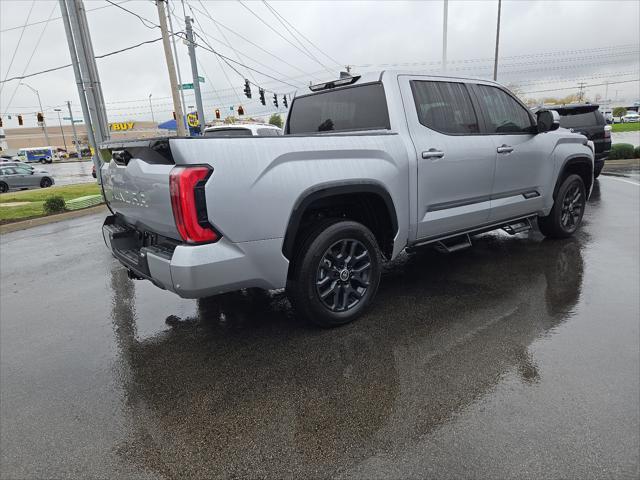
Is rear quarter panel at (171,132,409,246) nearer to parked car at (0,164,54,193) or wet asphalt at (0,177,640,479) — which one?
wet asphalt at (0,177,640,479)

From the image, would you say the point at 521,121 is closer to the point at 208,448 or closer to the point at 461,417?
the point at 461,417

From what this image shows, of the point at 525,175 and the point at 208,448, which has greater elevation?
the point at 525,175

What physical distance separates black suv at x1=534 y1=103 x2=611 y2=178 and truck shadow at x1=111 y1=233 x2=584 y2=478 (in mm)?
7870

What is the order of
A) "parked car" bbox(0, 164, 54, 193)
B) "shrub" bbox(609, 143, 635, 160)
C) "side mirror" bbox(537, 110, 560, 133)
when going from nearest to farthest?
"side mirror" bbox(537, 110, 560, 133) < "shrub" bbox(609, 143, 635, 160) < "parked car" bbox(0, 164, 54, 193)

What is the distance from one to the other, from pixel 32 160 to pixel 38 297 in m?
72.4

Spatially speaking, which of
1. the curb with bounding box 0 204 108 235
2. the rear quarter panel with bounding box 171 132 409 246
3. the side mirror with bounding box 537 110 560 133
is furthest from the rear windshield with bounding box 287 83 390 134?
the curb with bounding box 0 204 108 235

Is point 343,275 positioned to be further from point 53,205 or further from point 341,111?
point 53,205

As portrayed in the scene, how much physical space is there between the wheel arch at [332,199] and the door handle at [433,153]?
1.86 ft

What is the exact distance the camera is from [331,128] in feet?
14.8

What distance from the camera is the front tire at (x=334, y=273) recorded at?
3.33 metres

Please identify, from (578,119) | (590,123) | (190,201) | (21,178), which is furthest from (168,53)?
(190,201)

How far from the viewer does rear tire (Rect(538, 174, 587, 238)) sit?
5672 millimetres

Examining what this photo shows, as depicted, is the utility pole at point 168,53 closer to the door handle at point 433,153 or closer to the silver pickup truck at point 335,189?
the silver pickup truck at point 335,189

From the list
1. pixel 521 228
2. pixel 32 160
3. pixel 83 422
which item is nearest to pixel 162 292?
pixel 83 422
